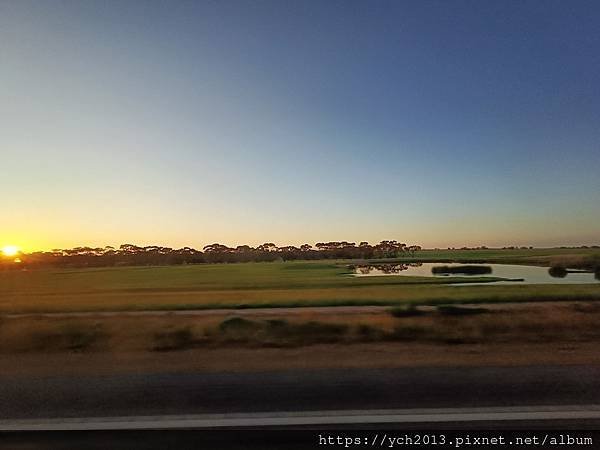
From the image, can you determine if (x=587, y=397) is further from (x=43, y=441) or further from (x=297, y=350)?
(x=297, y=350)

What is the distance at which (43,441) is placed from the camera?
4.91 metres

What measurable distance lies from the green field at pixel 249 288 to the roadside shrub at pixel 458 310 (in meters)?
1.54

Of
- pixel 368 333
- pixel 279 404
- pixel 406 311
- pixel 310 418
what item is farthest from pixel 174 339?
pixel 406 311

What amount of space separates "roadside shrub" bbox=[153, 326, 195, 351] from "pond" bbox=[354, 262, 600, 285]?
1636 cm

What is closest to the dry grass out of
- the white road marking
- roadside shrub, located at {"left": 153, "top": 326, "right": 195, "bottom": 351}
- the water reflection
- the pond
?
roadside shrub, located at {"left": 153, "top": 326, "right": 195, "bottom": 351}

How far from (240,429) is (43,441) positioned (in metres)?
1.80

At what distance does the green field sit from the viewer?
Result: 22.5 m

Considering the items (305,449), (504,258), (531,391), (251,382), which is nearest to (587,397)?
(531,391)

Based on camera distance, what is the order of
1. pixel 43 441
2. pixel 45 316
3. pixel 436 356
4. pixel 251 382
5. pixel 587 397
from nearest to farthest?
pixel 43 441, pixel 587 397, pixel 251 382, pixel 436 356, pixel 45 316

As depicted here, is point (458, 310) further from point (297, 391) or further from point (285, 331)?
point (297, 391)

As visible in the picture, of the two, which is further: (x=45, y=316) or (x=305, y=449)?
(x=45, y=316)

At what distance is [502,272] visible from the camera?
27.3m

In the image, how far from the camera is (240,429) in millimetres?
5137

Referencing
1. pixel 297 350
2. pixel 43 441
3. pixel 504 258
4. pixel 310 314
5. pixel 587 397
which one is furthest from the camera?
pixel 504 258
